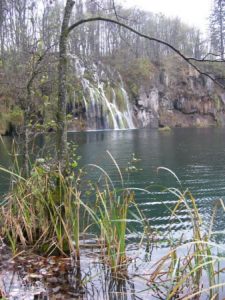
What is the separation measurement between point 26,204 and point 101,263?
4.24 ft

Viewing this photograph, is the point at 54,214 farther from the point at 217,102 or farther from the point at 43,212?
the point at 217,102

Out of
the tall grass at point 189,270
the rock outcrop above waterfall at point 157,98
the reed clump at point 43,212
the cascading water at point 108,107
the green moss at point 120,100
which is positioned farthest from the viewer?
the green moss at point 120,100

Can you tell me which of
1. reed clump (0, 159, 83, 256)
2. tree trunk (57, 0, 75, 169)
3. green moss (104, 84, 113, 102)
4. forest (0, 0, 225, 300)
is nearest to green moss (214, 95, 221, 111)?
green moss (104, 84, 113, 102)

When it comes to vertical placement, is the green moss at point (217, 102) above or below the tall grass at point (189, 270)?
above

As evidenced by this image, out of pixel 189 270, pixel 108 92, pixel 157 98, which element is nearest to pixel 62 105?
pixel 189 270

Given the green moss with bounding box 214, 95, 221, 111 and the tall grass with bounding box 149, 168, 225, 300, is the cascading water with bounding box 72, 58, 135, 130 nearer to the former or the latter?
the green moss with bounding box 214, 95, 221, 111


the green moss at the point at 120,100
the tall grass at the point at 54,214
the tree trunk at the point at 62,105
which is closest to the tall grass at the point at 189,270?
the tall grass at the point at 54,214

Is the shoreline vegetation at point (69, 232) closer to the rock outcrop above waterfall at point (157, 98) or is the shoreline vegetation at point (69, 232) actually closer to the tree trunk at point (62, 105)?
the tree trunk at point (62, 105)

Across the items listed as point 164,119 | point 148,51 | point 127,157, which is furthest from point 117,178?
point 148,51

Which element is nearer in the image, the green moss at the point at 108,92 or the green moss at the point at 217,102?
the green moss at the point at 108,92

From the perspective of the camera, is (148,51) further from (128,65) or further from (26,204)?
(26,204)

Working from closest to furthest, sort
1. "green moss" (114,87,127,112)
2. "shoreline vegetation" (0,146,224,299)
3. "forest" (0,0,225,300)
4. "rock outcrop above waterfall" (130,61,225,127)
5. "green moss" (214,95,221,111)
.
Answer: "forest" (0,0,225,300)
"shoreline vegetation" (0,146,224,299)
"green moss" (114,87,127,112)
"rock outcrop above waterfall" (130,61,225,127)
"green moss" (214,95,221,111)

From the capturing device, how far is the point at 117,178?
1622 centimetres

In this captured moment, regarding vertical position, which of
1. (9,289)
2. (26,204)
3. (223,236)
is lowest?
(223,236)
